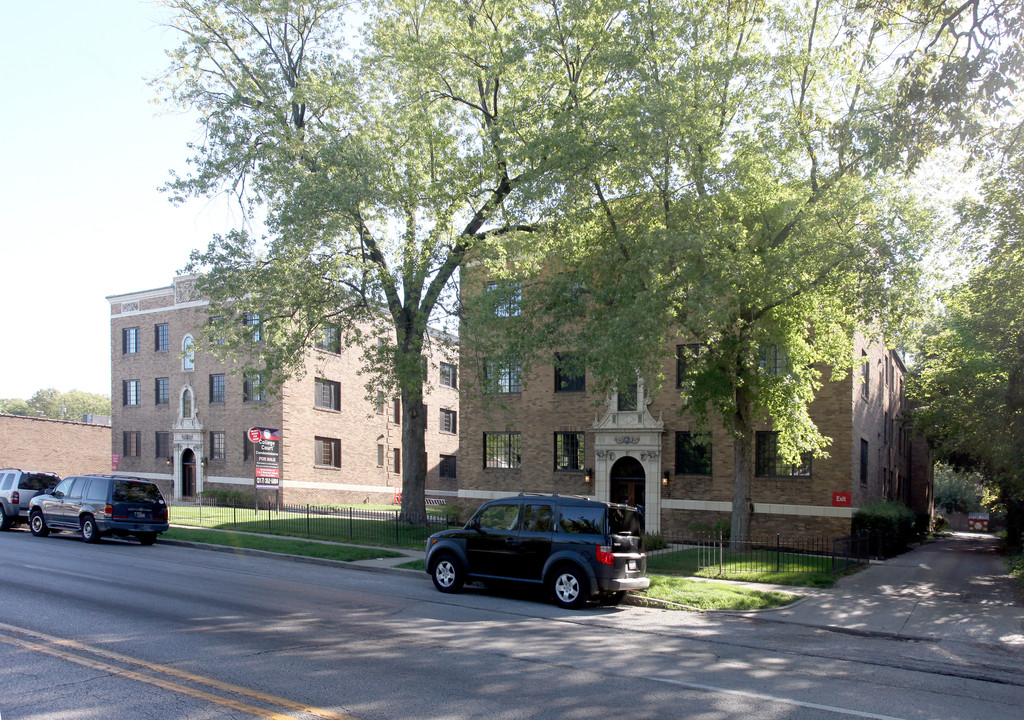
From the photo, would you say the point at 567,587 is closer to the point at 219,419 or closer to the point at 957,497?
the point at 219,419

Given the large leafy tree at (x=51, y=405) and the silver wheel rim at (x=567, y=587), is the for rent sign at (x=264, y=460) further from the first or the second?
the large leafy tree at (x=51, y=405)

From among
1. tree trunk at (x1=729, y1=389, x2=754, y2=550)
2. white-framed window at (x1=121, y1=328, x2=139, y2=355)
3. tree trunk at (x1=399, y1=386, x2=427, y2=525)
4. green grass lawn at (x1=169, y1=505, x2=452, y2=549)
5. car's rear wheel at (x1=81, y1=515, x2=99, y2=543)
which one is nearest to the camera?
tree trunk at (x1=729, y1=389, x2=754, y2=550)

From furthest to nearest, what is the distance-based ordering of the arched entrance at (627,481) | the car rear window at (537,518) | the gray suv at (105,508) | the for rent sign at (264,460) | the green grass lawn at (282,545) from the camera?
1. the arched entrance at (627,481)
2. the for rent sign at (264,460)
3. the gray suv at (105,508)
4. the green grass lawn at (282,545)
5. the car rear window at (537,518)

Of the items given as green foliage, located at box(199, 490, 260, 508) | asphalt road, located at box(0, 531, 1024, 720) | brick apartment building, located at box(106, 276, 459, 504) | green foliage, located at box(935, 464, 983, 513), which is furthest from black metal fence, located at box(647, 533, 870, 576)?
green foliage, located at box(935, 464, 983, 513)

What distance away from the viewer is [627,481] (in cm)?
2822

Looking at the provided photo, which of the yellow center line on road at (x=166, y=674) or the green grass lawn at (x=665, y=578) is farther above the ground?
the yellow center line on road at (x=166, y=674)

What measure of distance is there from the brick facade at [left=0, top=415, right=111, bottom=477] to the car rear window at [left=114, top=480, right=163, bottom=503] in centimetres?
3626

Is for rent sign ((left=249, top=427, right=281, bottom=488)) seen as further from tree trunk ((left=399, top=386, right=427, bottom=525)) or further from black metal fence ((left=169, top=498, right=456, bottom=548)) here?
tree trunk ((left=399, top=386, right=427, bottom=525))

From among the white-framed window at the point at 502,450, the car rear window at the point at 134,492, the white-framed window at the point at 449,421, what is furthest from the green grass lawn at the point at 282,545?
the white-framed window at the point at 449,421

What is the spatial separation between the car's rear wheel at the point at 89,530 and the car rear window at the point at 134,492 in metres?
0.93

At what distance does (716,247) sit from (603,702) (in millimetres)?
12147

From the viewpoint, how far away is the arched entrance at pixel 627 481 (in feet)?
91.9

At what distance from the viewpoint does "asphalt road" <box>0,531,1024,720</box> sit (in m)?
6.73

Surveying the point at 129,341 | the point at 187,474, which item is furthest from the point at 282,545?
the point at 129,341
